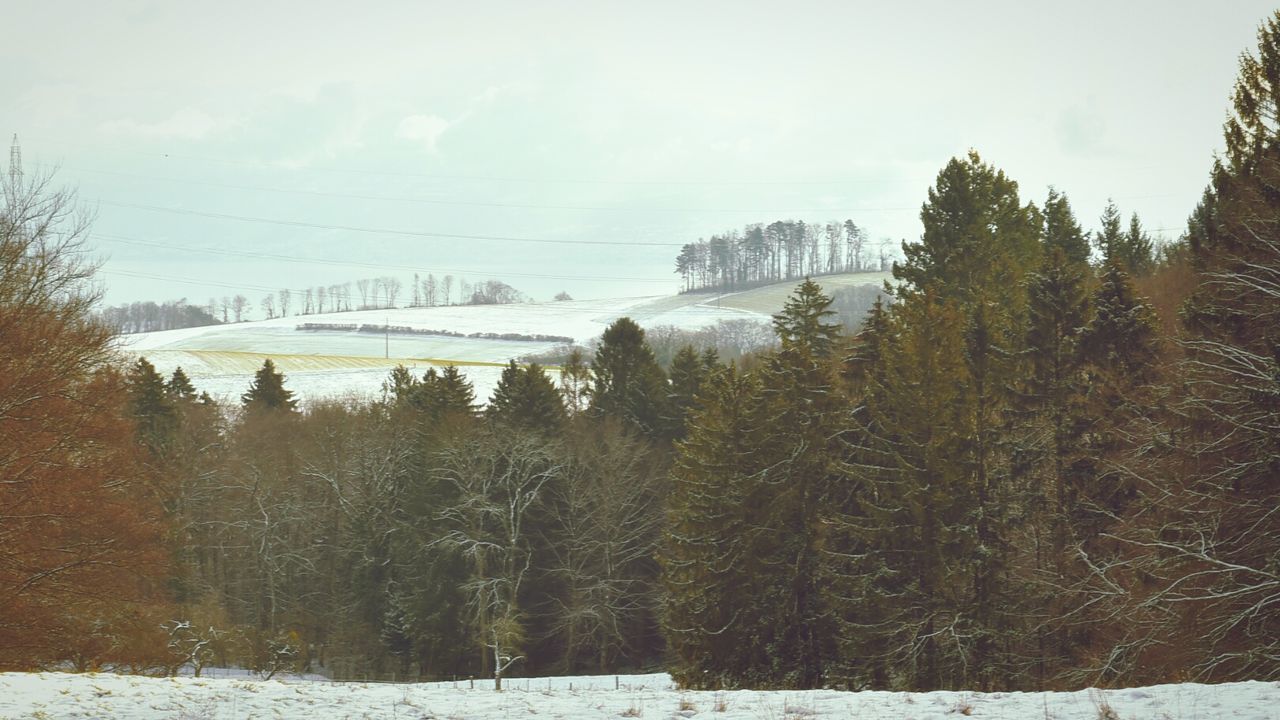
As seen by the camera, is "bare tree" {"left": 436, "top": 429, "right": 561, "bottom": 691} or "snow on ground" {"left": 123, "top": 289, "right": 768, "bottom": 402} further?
"snow on ground" {"left": 123, "top": 289, "right": 768, "bottom": 402}

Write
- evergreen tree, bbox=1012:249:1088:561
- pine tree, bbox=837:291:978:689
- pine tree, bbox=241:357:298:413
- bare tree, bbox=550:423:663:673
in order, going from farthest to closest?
pine tree, bbox=241:357:298:413, bare tree, bbox=550:423:663:673, evergreen tree, bbox=1012:249:1088:561, pine tree, bbox=837:291:978:689

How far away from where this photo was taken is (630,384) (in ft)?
200

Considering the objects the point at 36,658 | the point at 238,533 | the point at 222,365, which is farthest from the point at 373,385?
the point at 36,658

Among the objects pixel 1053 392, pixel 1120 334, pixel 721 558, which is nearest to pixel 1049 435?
pixel 1053 392

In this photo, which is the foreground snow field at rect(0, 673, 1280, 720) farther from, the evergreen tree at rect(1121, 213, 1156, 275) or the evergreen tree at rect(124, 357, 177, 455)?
the evergreen tree at rect(1121, 213, 1156, 275)

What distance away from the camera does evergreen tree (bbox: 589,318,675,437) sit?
6053cm

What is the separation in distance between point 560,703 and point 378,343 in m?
136

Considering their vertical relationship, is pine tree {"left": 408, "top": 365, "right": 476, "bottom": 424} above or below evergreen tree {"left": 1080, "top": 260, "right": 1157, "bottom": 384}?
below

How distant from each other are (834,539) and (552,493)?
78.7 ft

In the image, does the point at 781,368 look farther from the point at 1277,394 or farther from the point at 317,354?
the point at 317,354

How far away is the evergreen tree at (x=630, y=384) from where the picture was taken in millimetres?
60531

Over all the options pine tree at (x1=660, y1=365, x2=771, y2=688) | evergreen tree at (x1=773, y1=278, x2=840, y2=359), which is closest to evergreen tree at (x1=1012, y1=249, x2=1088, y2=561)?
pine tree at (x1=660, y1=365, x2=771, y2=688)

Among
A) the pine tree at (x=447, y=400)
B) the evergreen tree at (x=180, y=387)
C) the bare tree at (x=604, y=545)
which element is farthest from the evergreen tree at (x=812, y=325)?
the evergreen tree at (x=180, y=387)

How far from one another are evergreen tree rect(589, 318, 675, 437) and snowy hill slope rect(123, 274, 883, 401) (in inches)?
1533
